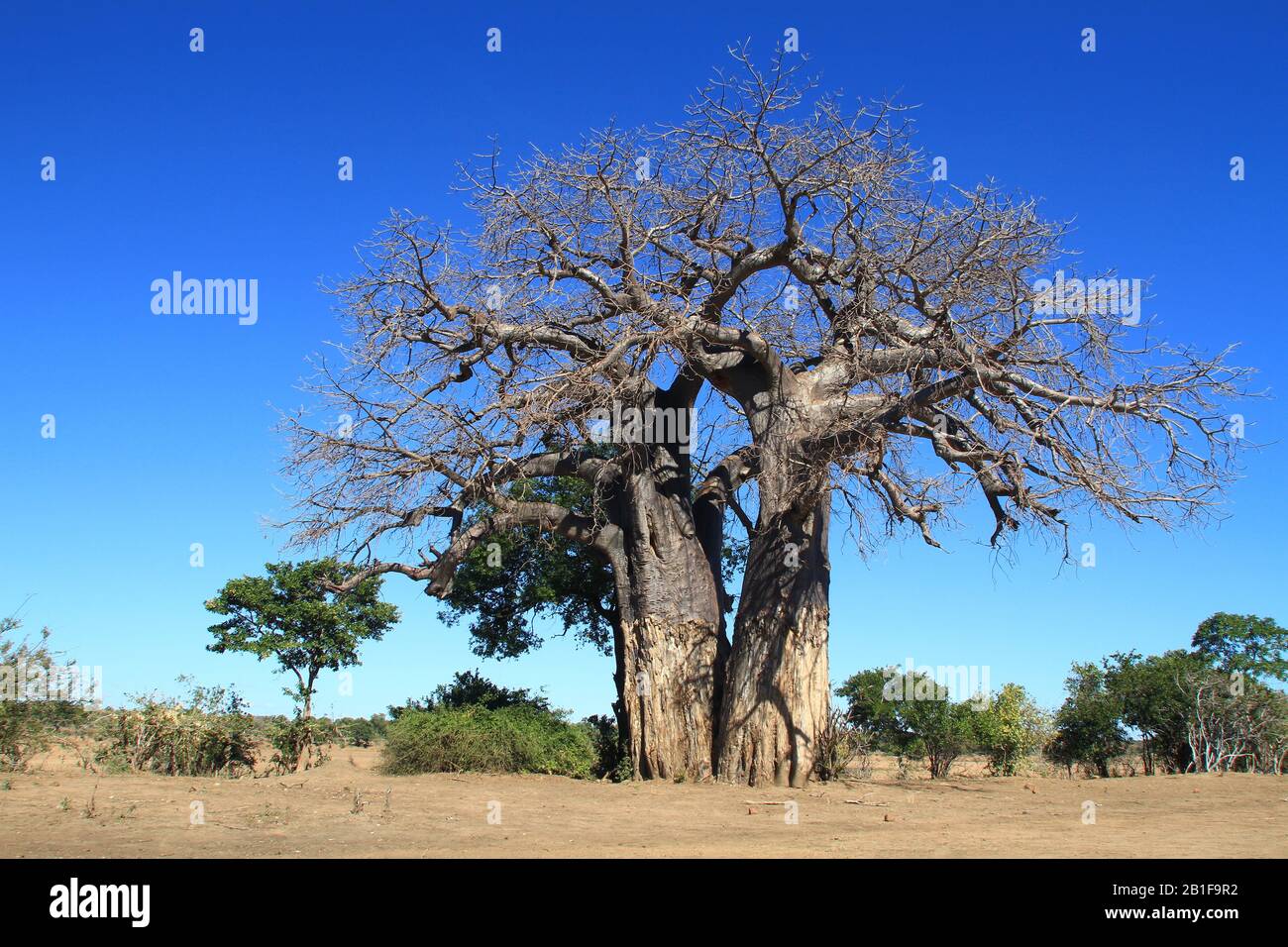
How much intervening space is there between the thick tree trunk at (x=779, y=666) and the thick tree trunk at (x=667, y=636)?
0.39 meters

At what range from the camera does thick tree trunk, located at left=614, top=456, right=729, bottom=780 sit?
12.3m

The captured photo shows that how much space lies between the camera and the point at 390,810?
28.8 ft

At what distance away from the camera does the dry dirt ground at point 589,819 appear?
284 inches

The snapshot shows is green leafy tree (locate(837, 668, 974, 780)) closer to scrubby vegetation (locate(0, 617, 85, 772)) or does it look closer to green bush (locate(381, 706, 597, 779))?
green bush (locate(381, 706, 597, 779))

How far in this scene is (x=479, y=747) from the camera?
1330cm

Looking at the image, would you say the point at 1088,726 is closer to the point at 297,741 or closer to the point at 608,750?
the point at 608,750

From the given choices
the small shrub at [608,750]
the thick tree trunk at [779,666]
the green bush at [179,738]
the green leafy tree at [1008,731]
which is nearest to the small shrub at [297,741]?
the green bush at [179,738]

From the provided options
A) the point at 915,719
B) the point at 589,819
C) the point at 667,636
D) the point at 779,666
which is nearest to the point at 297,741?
the point at 667,636

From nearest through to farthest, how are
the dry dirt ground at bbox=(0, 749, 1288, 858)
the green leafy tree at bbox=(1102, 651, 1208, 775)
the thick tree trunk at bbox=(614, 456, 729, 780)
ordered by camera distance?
the dry dirt ground at bbox=(0, 749, 1288, 858) → the thick tree trunk at bbox=(614, 456, 729, 780) → the green leafy tree at bbox=(1102, 651, 1208, 775)

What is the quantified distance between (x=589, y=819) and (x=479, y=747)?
4624 millimetres

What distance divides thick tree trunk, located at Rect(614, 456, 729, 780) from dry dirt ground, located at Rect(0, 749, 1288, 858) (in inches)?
31.1

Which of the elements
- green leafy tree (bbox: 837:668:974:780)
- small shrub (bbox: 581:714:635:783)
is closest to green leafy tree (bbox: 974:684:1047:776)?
green leafy tree (bbox: 837:668:974:780)
